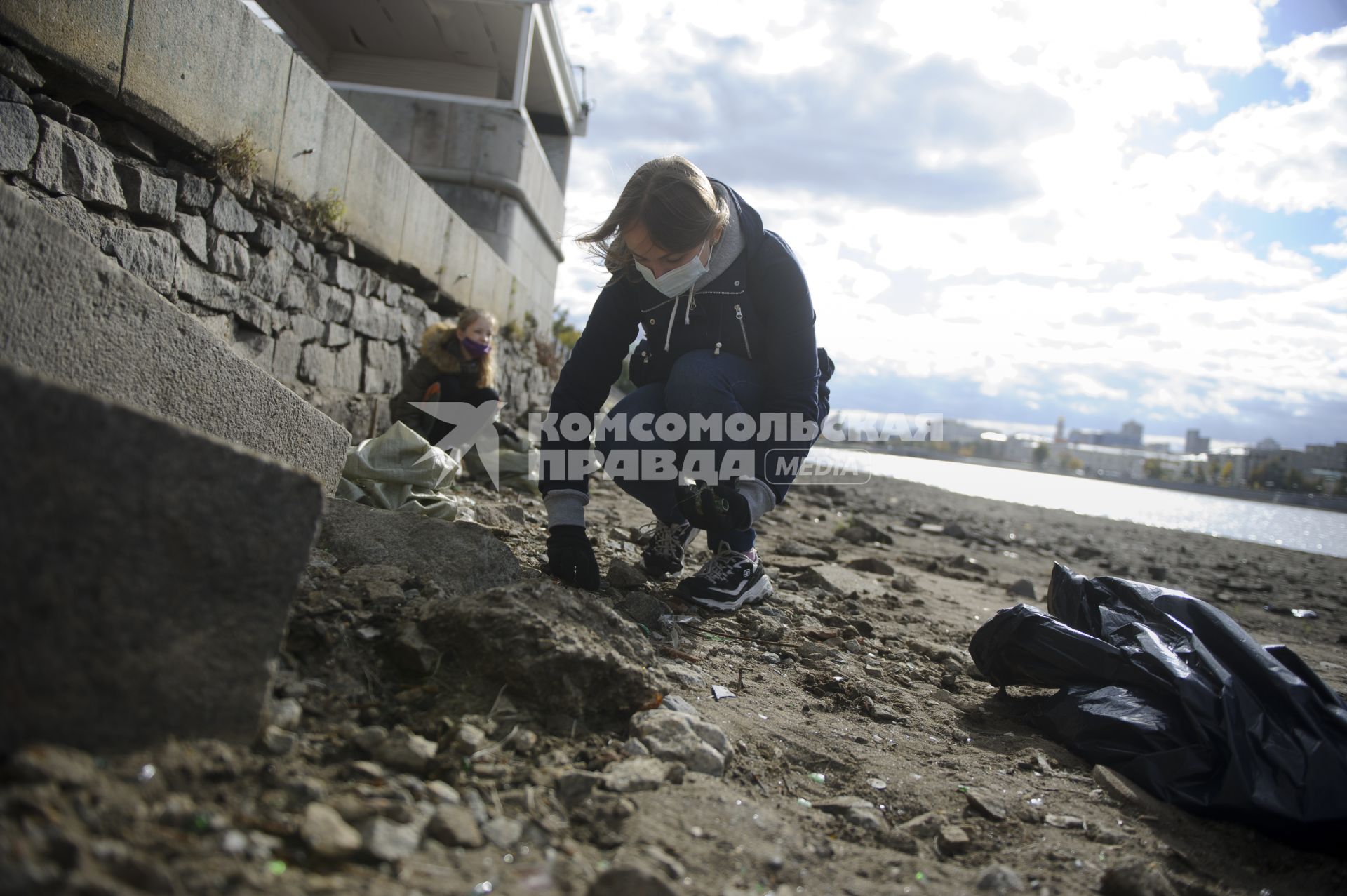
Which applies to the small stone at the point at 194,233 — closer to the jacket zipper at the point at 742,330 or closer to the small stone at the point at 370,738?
the jacket zipper at the point at 742,330

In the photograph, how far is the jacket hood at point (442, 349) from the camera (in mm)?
4812

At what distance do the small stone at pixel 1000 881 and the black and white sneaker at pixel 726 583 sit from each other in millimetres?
1404

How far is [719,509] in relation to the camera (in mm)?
2572

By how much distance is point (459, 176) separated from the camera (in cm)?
782

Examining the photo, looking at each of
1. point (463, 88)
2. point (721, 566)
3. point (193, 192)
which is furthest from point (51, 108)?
point (463, 88)

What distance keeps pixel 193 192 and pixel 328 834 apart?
2663 mm

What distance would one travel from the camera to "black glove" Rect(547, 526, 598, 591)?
2.39m

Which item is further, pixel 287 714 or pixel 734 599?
pixel 734 599

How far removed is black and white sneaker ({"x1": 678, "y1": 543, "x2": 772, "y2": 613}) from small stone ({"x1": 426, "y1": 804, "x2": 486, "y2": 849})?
5.20ft

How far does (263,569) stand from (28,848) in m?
0.41

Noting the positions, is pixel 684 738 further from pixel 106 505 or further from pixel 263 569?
pixel 106 505

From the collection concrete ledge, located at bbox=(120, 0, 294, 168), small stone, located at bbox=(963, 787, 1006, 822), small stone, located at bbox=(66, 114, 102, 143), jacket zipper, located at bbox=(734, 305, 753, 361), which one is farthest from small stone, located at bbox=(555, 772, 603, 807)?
concrete ledge, located at bbox=(120, 0, 294, 168)

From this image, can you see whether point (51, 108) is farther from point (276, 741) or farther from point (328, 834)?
point (328, 834)

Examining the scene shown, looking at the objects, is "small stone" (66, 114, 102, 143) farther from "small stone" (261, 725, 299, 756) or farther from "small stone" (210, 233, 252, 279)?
"small stone" (261, 725, 299, 756)
